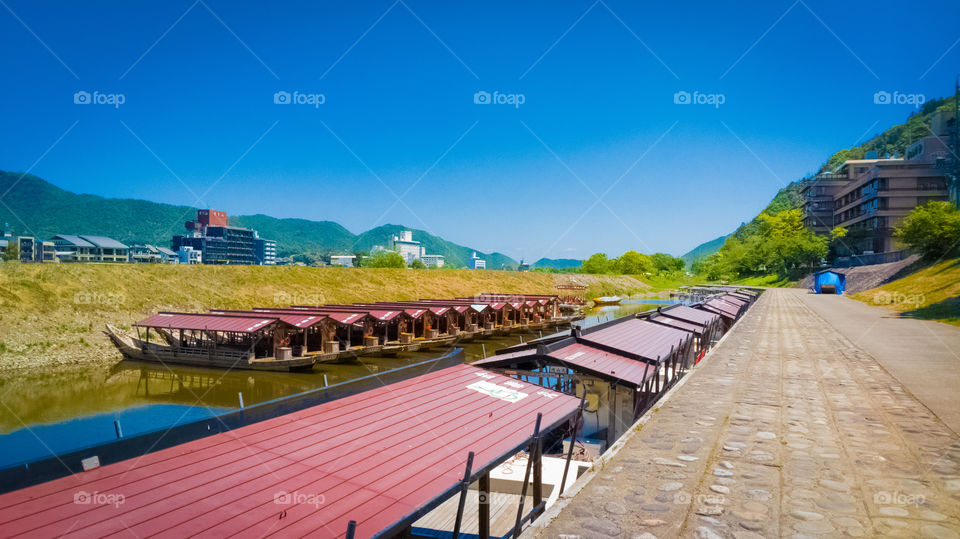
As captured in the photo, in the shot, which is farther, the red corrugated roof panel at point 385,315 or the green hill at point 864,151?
the green hill at point 864,151

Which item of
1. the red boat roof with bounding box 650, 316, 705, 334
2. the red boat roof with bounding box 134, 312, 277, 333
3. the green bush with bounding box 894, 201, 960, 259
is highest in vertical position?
the green bush with bounding box 894, 201, 960, 259

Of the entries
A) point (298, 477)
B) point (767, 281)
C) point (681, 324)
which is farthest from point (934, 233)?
point (767, 281)

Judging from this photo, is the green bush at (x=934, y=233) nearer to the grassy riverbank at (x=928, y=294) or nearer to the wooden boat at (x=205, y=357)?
the grassy riverbank at (x=928, y=294)

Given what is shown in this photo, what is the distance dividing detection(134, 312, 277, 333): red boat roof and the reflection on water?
2590 mm

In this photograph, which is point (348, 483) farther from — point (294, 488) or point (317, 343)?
point (317, 343)

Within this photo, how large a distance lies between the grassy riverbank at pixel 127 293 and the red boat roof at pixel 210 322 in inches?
192

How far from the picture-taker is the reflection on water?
61.0 feet

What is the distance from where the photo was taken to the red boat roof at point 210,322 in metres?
27.2

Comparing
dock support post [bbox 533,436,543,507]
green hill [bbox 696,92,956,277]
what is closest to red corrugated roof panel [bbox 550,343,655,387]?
dock support post [bbox 533,436,543,507]

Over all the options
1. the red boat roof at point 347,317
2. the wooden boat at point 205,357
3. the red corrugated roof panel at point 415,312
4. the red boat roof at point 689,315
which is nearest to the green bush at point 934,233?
the red boat roof at point 689,315

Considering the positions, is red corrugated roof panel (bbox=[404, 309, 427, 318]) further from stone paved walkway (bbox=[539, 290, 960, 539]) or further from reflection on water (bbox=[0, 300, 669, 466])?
stone paved walkway (bbox=[539, 290, 960, 539])

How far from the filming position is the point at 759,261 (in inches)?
4321

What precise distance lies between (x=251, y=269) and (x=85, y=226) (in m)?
155

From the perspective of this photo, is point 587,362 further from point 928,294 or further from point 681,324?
point 928,294
